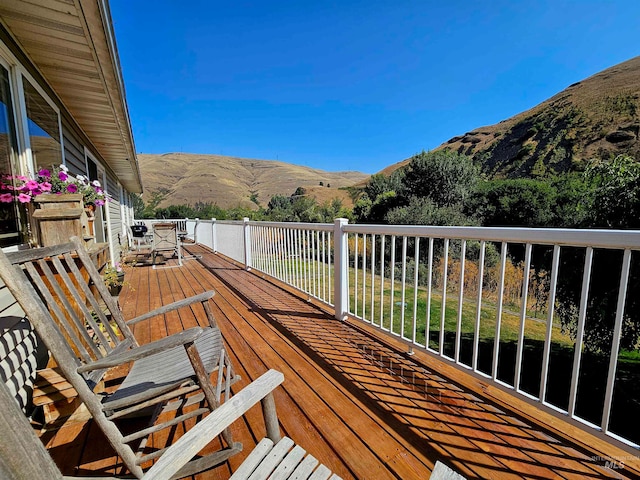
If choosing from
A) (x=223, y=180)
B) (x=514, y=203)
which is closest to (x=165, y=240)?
(x=514, y=203)

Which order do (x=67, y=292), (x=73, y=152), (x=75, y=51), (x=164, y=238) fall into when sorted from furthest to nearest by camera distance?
1. (x=164, y=238)
2. (x=73, y=152)
3. (x=75, y=51)
4. (x=67, y=292)

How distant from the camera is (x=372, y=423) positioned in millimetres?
1532

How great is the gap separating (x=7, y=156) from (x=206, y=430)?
2715 mm

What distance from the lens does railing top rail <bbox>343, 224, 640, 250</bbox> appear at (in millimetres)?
1123

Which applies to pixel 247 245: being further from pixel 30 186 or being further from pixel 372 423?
pixel 372 423

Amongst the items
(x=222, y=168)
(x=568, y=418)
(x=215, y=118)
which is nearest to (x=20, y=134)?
(x=568, y=418)

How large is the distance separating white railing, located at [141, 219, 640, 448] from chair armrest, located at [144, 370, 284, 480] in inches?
35.3

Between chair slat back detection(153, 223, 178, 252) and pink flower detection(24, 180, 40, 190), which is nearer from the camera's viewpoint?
pink flower detection(24, 180, 40, 190)

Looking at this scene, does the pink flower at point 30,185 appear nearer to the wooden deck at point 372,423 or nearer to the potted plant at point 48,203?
the potted plant at point 48,203

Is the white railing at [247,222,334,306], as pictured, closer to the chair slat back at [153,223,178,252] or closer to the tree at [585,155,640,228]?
the chair slat back at [153,223,178,252]

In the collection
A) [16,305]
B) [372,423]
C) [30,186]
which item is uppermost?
[30,186]

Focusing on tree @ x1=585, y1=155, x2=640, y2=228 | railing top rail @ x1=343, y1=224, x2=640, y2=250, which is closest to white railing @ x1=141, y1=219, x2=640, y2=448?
railing top rail @ x1=343, y1=224, x2=640, y2=250

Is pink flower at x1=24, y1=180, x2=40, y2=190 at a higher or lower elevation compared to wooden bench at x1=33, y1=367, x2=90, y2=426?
higher

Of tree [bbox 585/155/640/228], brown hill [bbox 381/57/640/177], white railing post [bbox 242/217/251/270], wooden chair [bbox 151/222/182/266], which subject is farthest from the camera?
brown hill [bbox 381/57/640/177]
